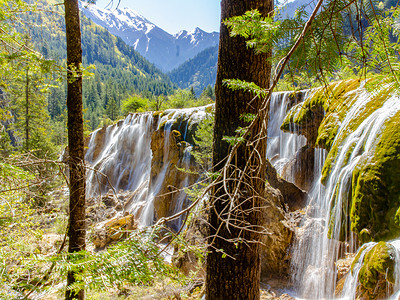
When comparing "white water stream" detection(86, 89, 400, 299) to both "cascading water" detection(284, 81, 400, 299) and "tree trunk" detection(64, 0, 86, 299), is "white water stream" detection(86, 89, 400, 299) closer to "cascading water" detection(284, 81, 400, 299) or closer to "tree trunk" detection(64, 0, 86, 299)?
"cascading water" detection(284, 81, 400, 299)

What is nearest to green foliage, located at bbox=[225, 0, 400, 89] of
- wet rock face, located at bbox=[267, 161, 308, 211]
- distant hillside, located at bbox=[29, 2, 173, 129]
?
distant hillside, located at bbox=[29, 2, 173, 129]

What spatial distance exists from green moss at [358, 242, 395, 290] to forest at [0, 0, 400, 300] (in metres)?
A: 0.02

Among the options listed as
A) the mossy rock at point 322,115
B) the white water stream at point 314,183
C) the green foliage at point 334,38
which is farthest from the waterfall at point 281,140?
the green foliage at point 334,38

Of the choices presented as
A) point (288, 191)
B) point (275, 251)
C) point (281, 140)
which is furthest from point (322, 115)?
point (275, 251)

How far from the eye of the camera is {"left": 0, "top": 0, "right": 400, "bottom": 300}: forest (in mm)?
1228

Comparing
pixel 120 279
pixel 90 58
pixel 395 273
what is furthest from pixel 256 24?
pixel 90 58

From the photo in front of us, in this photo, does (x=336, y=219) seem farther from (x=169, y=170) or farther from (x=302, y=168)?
(x=169, y=170)

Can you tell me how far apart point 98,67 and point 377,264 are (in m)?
149

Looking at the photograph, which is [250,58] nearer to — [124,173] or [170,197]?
[170,197]

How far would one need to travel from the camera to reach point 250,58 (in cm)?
201

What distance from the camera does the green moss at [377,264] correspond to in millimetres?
3418

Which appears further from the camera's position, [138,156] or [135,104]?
[135,104]

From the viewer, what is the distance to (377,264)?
11.6 ft

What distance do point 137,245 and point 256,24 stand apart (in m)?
1.51
